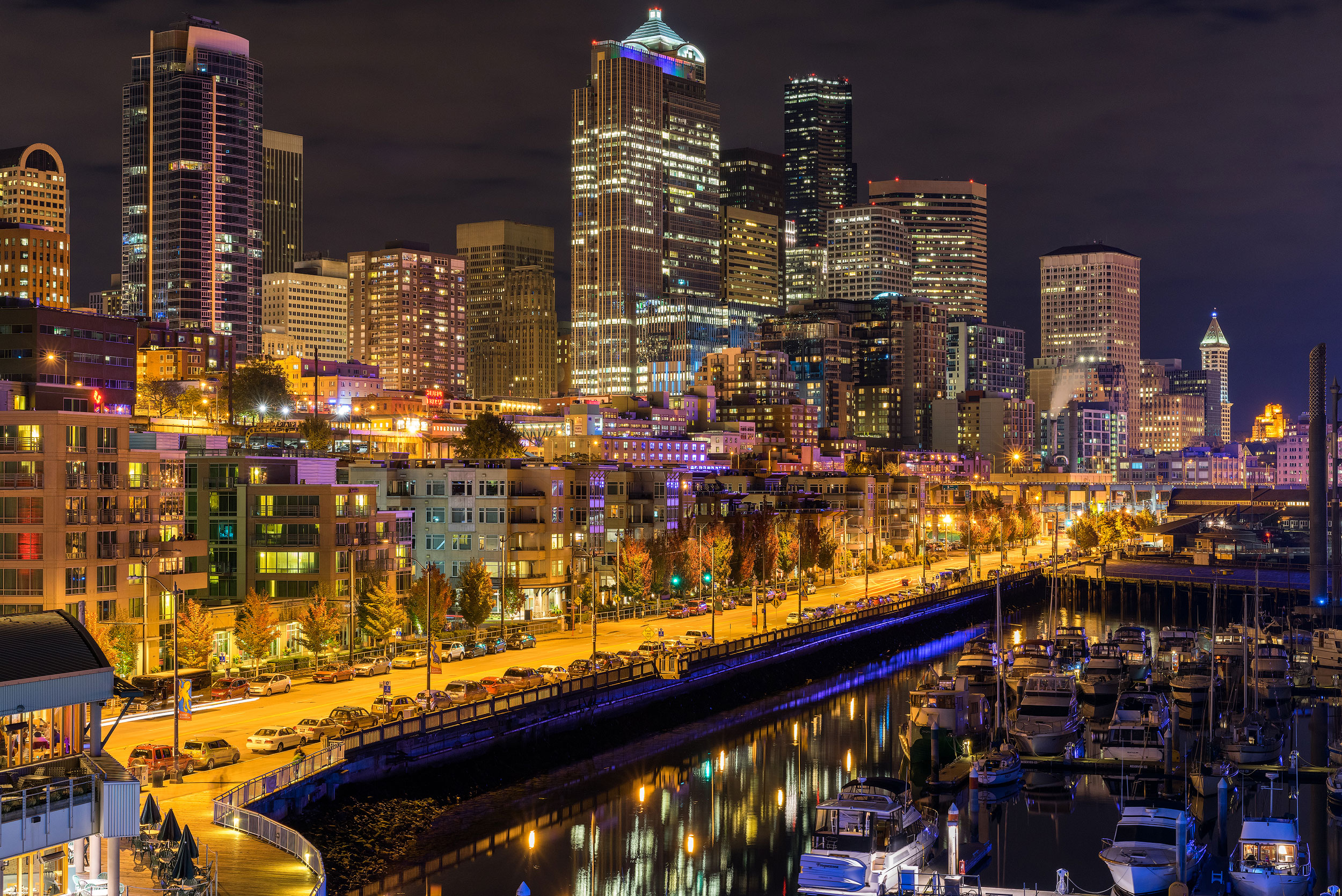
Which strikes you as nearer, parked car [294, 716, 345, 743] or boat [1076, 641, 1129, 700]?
parked car [294, 716, 345, 743]

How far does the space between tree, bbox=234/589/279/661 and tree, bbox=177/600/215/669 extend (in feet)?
6.74

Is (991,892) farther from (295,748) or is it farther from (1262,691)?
(1262,691)

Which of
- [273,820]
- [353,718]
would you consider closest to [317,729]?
[353,718]

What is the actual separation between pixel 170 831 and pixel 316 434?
141745 mm

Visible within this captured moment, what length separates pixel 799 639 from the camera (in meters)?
106

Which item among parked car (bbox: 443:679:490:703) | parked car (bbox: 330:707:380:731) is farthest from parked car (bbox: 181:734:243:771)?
parked car (bbox: 443:679:490:703)

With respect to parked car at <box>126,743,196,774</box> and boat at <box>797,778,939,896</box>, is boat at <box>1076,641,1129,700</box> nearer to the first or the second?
boat at <box>797,778,939,896</box>

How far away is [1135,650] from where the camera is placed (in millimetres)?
109562

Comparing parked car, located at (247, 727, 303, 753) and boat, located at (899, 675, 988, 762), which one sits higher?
parked car, located at (247, 727, 303, 753)

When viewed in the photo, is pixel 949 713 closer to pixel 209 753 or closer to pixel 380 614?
pixel 380 614

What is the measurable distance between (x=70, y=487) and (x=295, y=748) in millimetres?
24988

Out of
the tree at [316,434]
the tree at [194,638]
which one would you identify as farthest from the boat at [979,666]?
the tree at [316,434]

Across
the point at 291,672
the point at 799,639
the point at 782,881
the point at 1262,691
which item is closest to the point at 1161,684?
the point at 1262,691

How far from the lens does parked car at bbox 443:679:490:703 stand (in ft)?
244
